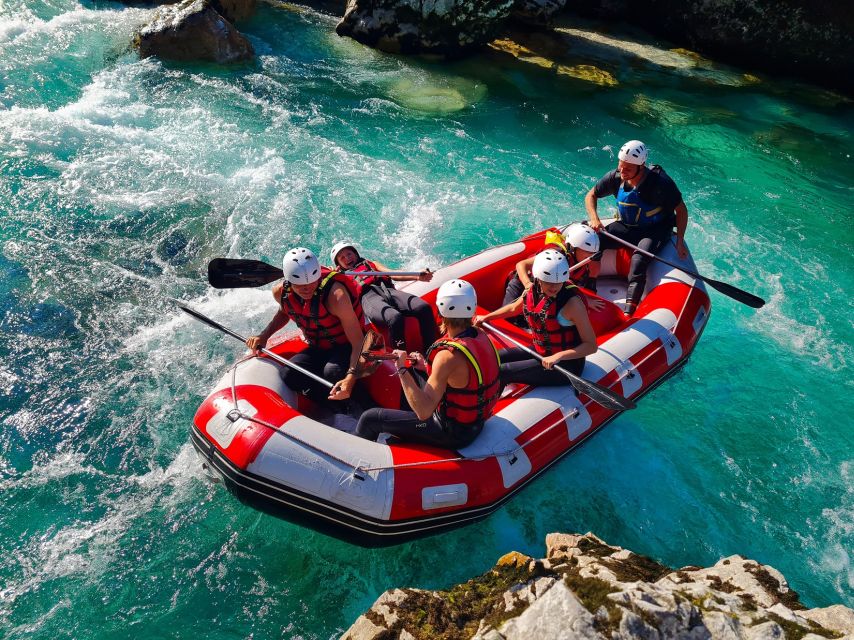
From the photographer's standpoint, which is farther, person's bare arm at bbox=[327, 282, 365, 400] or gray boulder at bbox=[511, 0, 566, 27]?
gray boulder at bbox=[511, 0, 566, 27]

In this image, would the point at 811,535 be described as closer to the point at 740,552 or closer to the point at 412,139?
the point at 740,552

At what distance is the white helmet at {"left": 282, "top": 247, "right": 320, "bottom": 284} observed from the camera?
429 cm

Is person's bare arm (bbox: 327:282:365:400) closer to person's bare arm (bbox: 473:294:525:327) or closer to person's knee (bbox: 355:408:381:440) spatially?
person's knee (bbox: 355:408:381:440)

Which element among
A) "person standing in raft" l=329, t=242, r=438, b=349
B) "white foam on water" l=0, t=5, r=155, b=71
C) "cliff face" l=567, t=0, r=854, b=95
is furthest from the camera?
"cliff face" l=567, t=0, r=854, b=95

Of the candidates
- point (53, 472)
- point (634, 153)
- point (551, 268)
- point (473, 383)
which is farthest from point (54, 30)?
Answer: point (473, 383)

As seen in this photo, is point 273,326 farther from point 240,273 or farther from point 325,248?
point 325,248

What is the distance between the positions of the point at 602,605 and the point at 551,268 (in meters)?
2.19

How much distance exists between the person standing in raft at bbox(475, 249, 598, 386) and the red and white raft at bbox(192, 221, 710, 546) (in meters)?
0.16

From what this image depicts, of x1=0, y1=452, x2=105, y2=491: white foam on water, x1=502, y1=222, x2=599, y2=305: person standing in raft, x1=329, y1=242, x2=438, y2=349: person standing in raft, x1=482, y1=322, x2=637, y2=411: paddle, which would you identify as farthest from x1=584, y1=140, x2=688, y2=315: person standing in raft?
x1=0, y1=452, x2=105, y2=491: white foam on water

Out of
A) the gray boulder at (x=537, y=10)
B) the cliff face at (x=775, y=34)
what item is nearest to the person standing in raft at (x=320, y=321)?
the gray boulder at (x=537, y=10)

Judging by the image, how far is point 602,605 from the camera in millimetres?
2832

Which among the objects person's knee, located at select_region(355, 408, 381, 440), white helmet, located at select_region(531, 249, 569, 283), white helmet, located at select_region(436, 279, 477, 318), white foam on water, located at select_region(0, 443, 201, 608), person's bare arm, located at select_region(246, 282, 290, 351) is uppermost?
white helmet, located at select_region(436, 279, 477, 318)

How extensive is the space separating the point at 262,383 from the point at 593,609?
2681 mm

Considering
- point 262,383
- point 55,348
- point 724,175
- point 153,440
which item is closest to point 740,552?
point 262,383
